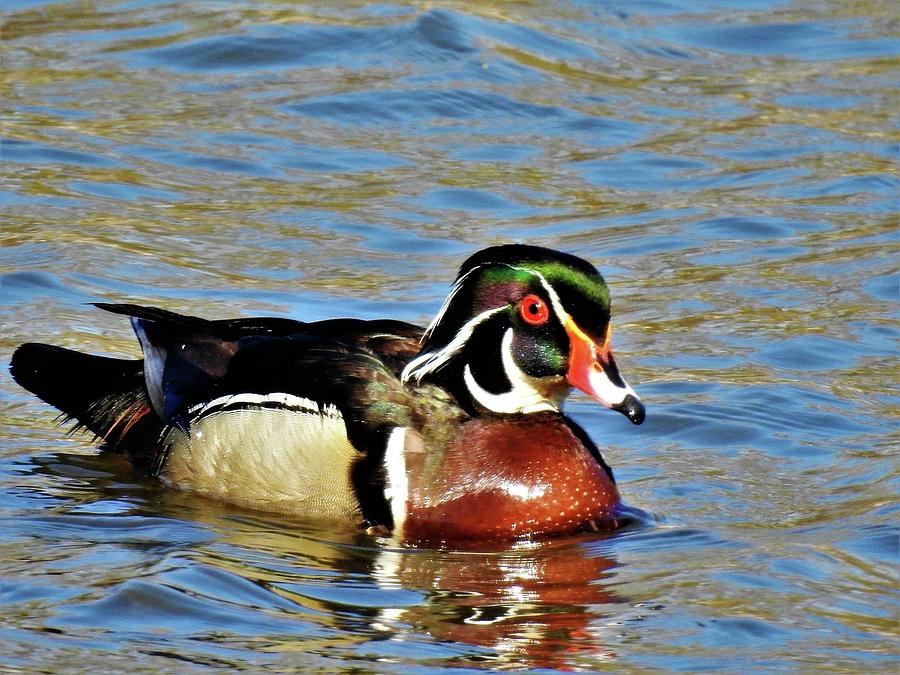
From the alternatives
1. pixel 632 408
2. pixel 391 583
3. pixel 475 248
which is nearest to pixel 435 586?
pixel 391 583

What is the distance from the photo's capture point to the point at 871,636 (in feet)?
21.6

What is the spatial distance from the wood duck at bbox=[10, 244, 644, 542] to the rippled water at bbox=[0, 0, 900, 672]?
0.62 feet

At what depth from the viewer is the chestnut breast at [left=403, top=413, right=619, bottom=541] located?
302 inches

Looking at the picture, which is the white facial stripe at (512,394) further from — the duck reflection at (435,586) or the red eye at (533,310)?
the duck reflection at (435,586)

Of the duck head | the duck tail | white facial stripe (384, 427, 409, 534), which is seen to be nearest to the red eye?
the duck head

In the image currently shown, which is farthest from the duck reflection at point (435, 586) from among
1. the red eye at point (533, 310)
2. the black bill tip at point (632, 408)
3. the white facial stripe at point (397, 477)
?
the red eye at point (533, 310)

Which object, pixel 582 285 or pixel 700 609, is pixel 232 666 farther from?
pixel 582 285

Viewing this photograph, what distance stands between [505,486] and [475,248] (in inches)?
167

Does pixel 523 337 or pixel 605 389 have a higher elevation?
pixel 523 337

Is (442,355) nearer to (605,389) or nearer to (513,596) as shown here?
(605,389)

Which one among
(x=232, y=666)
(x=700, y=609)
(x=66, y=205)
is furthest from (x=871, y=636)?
(x=66, y=205)

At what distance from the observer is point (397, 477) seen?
25.2 feet

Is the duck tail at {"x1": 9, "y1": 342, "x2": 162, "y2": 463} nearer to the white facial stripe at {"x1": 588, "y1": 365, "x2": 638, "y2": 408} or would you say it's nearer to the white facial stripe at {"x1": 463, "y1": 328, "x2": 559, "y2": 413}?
the white facial stripe at {"x1": 463, "y1": 328, "x2": 559, "y2": 413}

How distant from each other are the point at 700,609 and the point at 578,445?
4.18 feet
